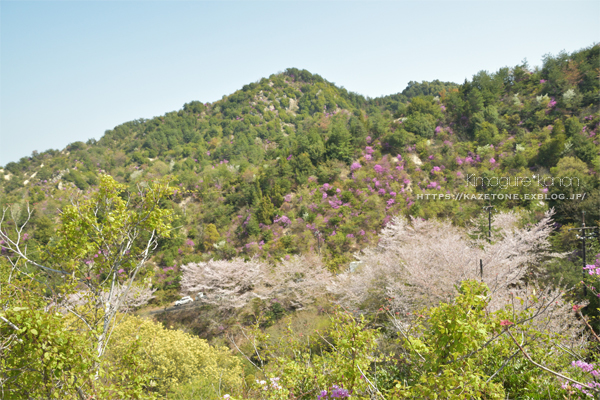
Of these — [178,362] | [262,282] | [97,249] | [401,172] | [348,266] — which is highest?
[97,249]

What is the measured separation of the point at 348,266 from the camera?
19797 millimetres

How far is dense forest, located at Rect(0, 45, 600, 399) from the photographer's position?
10.6 ft

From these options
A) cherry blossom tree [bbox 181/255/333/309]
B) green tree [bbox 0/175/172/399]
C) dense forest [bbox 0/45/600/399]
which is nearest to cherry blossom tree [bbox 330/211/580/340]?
dense forest [bbox 0/45/600/399]

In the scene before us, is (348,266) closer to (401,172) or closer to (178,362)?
(401,172)

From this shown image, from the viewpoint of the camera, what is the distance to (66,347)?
284 centimetres

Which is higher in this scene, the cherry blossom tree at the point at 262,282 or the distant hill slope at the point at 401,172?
the distant hill slope at the point at 401,172

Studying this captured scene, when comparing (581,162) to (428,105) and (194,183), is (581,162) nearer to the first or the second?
(428,105)

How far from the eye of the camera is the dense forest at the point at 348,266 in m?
3.22

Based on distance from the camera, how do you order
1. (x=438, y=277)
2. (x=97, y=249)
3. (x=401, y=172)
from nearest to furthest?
1. (x=97, y=249)
2. (x=438, y=277)
3. (x=401, y=172)

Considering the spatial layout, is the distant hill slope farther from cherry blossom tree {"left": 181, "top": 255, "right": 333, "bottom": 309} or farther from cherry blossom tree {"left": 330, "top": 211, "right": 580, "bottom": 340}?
cherry blossom tree {"left": 330, "top": 211, "right": 580, "bottom": 340}

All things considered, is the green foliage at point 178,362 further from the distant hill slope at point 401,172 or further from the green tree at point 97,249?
the distant hill slope at point 401,172

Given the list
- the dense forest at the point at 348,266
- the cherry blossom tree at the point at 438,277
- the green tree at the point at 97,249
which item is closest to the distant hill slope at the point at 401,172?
the dense forest at the point at 348,266

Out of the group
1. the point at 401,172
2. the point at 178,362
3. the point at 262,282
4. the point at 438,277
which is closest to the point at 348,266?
the point at 262,282

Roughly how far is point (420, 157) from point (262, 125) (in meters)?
41.8
